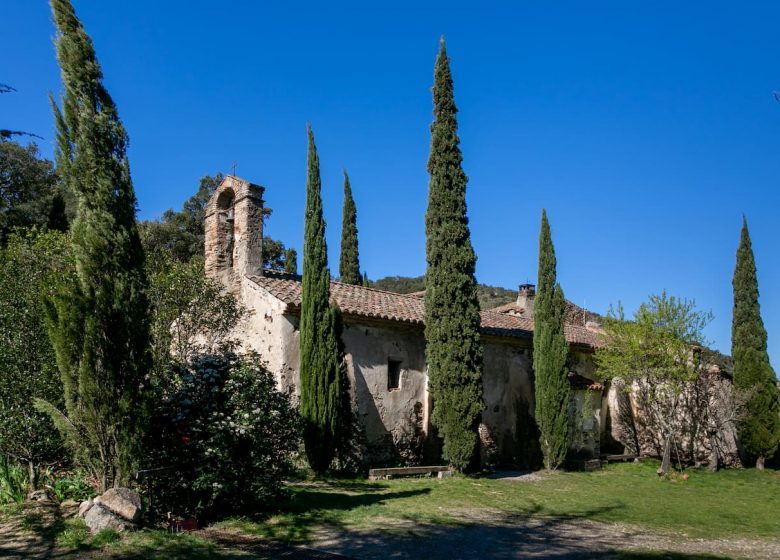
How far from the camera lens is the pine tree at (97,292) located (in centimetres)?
820

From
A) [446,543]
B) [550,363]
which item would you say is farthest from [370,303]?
[446,543]

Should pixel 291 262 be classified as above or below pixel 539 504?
above

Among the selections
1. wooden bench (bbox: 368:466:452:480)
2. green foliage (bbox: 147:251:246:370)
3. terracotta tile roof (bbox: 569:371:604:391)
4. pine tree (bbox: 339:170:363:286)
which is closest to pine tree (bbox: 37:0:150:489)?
green foliage (bbox: 147:251:246:370)

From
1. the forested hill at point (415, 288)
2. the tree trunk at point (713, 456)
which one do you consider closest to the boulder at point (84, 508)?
the tree trunk at point (713, 456)

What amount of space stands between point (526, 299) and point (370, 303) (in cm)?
1349

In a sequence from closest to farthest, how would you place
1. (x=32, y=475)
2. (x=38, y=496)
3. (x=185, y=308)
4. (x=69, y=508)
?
(x=69, y=508) < (x=38, y=496) < (x=32, y=475) < (x=185, y=308)

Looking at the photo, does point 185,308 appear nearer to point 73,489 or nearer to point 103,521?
point 73,489

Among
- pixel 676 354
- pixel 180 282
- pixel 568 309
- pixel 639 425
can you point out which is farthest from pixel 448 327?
pixel 568 309

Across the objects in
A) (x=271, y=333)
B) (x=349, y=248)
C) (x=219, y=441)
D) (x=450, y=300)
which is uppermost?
(x=349, y=248)

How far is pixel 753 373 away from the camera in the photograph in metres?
21.6

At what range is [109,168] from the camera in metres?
8.73

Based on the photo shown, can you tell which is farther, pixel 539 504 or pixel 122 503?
pixel 539 504

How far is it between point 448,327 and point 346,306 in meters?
2.84

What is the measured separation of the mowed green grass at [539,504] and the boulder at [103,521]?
5.12 ft
